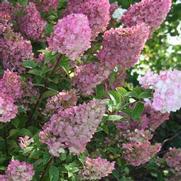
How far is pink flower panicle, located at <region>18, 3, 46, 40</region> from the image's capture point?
259 centimetres

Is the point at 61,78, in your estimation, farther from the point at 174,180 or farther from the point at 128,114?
the point at 174,180

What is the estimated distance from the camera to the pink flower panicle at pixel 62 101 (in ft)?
7.51

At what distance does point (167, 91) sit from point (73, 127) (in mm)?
523

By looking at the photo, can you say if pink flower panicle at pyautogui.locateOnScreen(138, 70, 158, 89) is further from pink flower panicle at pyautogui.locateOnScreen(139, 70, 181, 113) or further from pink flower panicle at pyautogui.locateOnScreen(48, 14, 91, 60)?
pink flower panicle at pyautogui.locateOnScreen(48, 14, 91, 60)

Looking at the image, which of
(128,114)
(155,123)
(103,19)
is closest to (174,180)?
(155,123)

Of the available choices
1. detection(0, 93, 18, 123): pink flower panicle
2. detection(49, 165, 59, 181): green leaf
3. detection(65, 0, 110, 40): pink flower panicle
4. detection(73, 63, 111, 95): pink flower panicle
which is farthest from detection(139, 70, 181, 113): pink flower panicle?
detection(0, 93, 18, 123): pink flower panicle

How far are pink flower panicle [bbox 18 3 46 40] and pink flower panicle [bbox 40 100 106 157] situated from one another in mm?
597

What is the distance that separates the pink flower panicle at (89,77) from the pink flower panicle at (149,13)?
12.8 inches

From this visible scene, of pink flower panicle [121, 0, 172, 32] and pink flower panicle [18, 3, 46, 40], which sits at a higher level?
pink flower panicle [121, 0, 172, 32]

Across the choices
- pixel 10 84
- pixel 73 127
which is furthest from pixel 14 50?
pixel 73 127

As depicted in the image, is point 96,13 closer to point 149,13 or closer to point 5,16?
point 149,13

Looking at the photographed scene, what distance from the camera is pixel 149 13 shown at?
2555 millimetres

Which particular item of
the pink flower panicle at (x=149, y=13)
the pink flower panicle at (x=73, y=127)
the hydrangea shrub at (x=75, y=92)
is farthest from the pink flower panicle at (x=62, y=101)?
the pink flower panicle at (x=149, y=13)

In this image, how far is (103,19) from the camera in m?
2.45
